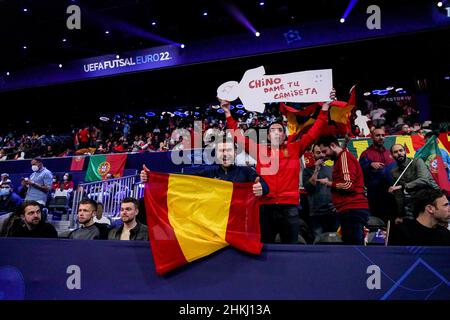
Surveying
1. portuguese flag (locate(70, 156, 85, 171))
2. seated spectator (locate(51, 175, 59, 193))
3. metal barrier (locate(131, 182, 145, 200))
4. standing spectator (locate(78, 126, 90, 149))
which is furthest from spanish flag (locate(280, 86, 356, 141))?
standing spectator (locate(78, 126, 90, 149))

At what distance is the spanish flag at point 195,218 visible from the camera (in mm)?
2770

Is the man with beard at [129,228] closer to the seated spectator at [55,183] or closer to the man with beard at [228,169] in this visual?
the man with beard at [228,169]

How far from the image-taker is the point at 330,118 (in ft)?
13.1

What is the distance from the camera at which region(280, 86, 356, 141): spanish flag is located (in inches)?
156

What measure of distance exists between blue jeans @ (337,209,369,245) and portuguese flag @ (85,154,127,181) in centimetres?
715

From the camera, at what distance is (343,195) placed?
3.52m

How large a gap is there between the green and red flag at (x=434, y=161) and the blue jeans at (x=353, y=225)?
1.80 m

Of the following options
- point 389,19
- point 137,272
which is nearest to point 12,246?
point 137,272

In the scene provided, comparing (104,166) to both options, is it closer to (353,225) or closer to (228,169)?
(228,169)

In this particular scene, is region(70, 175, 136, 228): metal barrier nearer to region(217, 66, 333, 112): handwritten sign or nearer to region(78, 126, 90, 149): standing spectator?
region(217, 66, 333, 112): handwritten sign

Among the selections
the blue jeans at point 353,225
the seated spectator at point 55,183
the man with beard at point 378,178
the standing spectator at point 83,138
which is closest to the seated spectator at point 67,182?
the seated spectator at point 55,183

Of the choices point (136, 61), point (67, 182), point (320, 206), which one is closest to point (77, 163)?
point (67, 182)

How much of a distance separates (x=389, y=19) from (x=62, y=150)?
38.2 feet
